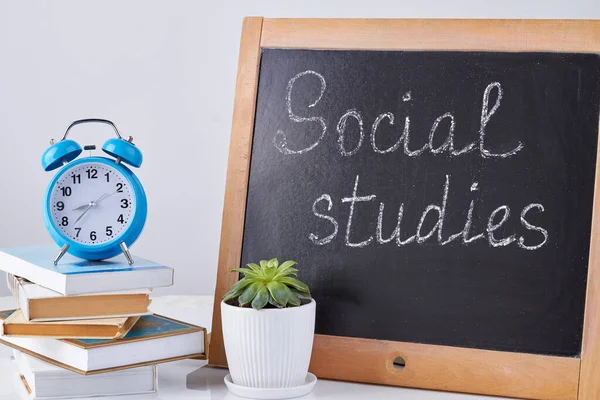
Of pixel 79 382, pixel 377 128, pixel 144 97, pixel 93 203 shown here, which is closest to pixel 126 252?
pixel 93 203

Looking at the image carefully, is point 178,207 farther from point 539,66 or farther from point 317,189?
point 539,66

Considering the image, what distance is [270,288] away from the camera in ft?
3.46

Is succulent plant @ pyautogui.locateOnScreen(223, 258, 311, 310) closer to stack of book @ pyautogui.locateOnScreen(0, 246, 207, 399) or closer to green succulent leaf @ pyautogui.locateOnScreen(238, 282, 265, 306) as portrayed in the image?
green succulent leaf @ pyautogui.locateOnScreen(238, 282, 265, 306)

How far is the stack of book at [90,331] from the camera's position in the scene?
106cm

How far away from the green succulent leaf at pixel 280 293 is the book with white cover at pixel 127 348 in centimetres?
16

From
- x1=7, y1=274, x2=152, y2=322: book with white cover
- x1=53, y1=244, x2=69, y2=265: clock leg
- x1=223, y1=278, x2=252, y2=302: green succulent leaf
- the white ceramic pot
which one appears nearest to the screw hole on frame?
the white ceramic pot

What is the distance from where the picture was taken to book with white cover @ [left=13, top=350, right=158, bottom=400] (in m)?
1.06

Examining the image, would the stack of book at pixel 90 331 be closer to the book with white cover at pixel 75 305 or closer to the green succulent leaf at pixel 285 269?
the book with white cover at pixel 75 305

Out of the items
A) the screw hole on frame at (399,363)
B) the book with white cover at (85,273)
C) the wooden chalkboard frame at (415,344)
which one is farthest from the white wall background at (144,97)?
the screw hole on frame at (399,363)

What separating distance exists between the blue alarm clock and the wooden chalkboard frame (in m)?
0.15

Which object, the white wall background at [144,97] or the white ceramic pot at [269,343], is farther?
the white wall background at [144,97]

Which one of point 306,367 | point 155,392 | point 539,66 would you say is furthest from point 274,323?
point 539,66

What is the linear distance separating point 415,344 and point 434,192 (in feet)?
0.69

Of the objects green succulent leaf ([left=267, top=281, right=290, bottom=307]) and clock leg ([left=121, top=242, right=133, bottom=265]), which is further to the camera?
clock leg ([left=121, top=242, right=133, bottom=265])
